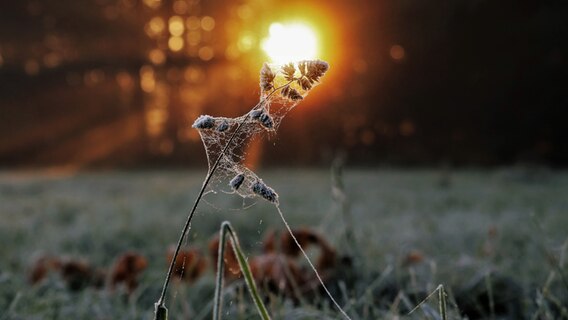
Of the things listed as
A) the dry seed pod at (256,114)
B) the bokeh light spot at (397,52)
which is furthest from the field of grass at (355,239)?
the bokeh light spot at (397,52)

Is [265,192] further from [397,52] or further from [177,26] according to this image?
[177,26]

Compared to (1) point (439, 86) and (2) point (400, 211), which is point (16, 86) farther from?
(2) point (400, 211)

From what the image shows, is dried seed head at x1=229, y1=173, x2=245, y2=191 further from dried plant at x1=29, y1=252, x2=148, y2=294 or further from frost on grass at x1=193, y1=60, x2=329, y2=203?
dried plant at x1=29, y1=252, x2=148, y2=294

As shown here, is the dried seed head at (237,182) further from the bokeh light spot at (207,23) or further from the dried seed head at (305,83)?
the bokeh light spot at (207,23)

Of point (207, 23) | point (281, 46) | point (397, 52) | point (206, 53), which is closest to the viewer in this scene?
point (281, 46)

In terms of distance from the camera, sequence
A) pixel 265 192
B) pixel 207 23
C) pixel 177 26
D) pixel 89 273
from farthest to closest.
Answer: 1. pixel 177 26
2. pixel 207 23
3. pixel 89 273
4. pixel 265 192

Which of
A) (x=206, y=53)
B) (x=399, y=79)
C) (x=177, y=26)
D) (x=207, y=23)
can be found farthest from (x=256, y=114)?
(x=177, y=26)

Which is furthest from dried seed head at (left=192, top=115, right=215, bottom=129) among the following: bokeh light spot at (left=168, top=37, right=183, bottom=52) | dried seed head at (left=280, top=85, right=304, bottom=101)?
bokeh light spot at (left=168, top=37, right=183, bottom=52)
